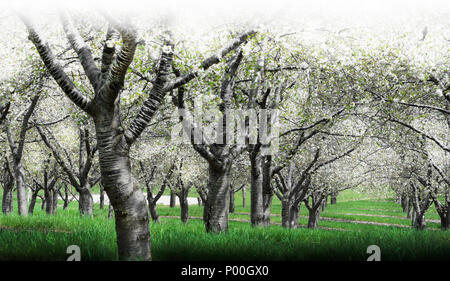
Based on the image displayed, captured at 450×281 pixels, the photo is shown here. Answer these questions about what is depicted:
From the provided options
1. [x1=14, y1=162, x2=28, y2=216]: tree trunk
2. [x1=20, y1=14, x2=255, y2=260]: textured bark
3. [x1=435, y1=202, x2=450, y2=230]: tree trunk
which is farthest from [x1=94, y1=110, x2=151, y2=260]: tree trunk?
[x1=435, y1=202, x2=450, y2=230]: tree trunk

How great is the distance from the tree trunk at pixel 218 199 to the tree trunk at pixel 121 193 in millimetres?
3785

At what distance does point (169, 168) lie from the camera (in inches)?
961

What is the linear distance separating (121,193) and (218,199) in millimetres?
4185

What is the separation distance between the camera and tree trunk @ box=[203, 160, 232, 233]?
369 inches

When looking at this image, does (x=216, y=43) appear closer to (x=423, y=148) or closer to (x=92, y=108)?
(x=92, y=108)

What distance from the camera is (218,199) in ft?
31.2

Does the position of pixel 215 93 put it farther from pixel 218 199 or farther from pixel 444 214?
pixel 444 214

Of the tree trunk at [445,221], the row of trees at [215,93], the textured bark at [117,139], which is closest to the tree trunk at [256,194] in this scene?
the row of trees at [215,93]

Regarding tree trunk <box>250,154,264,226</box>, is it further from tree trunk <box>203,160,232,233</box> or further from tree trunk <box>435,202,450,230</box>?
tree trunk <box>435,202,450,230</box>

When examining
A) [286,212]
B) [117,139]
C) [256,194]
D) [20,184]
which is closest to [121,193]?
[117,139]

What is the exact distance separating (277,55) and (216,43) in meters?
1.87

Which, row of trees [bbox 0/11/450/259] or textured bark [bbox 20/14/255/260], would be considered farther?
row of trees [bbox 0/11/450/259]

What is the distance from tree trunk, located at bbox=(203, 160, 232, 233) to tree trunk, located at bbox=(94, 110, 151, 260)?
12.4 feet
